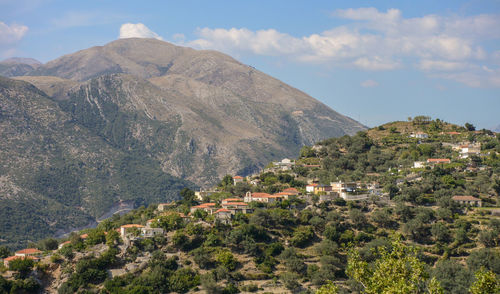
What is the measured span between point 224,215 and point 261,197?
545 inches

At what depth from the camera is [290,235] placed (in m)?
99.4

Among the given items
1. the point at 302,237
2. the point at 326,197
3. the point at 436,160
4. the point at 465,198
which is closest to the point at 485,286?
the point at 302,237

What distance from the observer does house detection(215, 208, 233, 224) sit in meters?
102

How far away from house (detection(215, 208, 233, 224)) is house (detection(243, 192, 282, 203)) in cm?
1143

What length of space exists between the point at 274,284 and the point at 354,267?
139 ft

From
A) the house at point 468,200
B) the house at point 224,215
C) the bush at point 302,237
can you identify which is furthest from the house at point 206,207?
the house at point 468,200

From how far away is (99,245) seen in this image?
9681 centimetres

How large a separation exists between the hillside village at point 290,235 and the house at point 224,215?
181mm

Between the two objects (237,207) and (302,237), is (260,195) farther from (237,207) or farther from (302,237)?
(302,237)

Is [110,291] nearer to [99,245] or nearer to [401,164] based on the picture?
[99,245]

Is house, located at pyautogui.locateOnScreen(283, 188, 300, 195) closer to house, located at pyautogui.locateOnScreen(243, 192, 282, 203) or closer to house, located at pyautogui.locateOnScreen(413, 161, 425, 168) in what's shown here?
house, located at pyautogui.locateOnScreen(243, 192, 282, 203)

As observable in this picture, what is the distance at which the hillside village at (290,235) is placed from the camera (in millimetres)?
85625

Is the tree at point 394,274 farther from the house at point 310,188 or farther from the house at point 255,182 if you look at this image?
the house at point 255,182

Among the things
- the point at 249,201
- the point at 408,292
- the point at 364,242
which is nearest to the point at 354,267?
the point at 408,292
